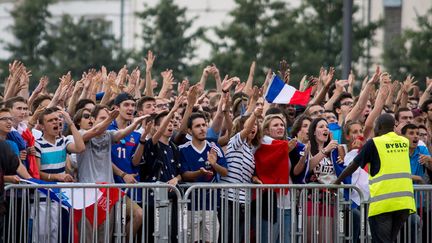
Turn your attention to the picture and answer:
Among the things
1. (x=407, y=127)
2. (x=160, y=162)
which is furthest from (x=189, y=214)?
(x=407, y=127)

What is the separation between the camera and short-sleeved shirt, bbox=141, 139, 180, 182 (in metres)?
18.2

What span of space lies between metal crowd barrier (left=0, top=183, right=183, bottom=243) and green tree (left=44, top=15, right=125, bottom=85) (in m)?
26.2

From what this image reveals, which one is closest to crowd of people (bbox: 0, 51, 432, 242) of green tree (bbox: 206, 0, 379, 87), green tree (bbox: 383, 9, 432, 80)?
green tree (bbox: 383, 9, 432, 80)

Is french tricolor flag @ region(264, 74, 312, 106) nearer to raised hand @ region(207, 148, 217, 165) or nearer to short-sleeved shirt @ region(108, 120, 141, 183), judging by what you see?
raised hand @ region(207, 148, 217, 165)

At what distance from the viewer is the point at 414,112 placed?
69.7 feet

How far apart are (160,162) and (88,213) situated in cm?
136

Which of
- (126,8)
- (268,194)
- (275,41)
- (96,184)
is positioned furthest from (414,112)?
(126,8)

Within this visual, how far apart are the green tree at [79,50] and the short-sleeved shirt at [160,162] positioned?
25184 mm

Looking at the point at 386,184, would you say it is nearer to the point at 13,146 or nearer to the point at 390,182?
the point at 390,182

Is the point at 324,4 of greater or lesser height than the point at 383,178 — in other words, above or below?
above

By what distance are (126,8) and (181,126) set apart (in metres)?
42.2

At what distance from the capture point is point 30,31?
44906mm

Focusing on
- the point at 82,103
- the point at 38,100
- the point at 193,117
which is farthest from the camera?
the point at 38,100

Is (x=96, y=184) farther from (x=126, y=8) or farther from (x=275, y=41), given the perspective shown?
(x=126, y=8)
